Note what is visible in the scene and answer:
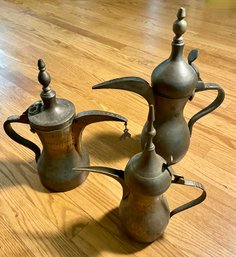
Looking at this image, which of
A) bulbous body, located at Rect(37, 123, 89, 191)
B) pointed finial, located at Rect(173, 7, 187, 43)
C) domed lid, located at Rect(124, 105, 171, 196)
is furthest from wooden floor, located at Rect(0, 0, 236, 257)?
pointed finial, located at Rect(173, 7, 187, 43)

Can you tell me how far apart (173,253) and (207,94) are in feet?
1.52

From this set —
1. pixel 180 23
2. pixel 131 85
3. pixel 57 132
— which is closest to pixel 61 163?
pixel 57 132

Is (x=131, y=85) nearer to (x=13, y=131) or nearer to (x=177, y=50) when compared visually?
(x=177, y=50)

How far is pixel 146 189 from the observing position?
0.41 meters

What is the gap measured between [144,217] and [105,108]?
0.37 meters

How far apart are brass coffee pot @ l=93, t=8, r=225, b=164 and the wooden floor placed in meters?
0.08

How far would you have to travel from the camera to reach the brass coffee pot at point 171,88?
19.2 inches

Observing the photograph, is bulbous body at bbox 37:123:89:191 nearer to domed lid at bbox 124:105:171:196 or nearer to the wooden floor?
the wooden floor

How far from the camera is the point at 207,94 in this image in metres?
0.81

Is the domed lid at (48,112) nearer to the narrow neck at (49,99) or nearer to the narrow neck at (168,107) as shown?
the narrow neck at (49,99)

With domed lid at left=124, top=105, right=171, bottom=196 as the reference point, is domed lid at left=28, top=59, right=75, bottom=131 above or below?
above

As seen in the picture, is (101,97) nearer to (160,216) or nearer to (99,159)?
(99,159)

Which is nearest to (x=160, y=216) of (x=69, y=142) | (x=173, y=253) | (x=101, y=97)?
(x=173, y=253)

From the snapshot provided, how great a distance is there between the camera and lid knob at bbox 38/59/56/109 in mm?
459
